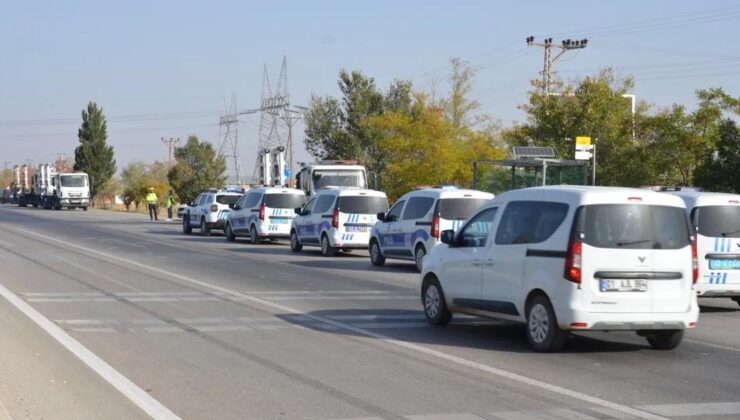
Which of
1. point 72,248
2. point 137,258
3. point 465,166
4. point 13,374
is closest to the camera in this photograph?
point 13,374

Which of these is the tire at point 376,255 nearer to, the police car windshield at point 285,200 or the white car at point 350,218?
the white car at point 350,218

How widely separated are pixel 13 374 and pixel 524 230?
5.74 m

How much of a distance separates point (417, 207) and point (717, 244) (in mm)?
8415

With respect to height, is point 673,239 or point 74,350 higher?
point 673,239

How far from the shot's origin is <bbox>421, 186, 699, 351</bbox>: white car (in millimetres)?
11352

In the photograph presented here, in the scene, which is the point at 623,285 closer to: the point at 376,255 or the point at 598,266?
the point at 598,266

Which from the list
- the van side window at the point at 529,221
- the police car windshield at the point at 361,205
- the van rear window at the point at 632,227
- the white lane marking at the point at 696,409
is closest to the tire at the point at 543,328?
the van side window at the point at 529,221

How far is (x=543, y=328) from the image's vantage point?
11711 mm

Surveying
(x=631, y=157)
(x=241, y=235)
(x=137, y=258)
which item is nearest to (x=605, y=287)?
(x=137, y=258)

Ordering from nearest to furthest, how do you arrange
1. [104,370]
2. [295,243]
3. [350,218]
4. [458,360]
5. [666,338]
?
[104,370], [458,360], [666,338], [350,218], [295,243]

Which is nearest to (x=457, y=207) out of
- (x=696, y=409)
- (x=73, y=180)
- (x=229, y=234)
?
(x=696, y=409)

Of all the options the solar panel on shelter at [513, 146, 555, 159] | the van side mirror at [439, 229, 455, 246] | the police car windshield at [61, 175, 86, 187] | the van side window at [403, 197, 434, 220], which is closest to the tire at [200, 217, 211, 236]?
the solar panel on shelter at [513, 146, 555, 159]

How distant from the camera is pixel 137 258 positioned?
26.7 meters

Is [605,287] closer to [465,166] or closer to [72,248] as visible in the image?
[72,248]
